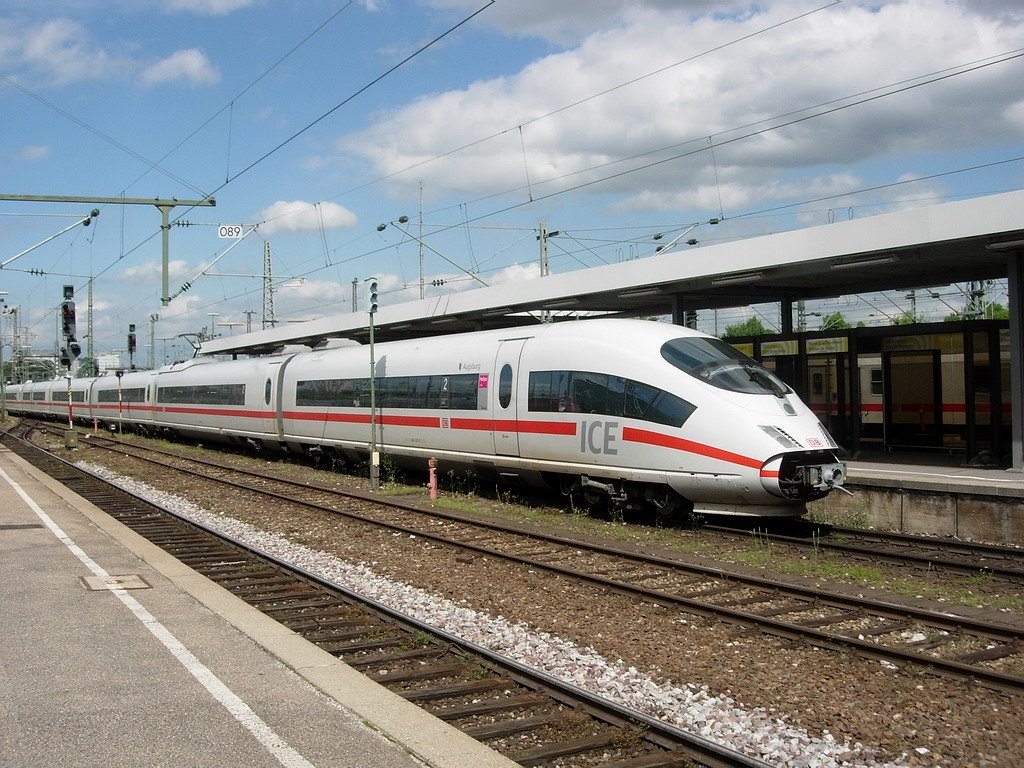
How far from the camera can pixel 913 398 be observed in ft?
57.9

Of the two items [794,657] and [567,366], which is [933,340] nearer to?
[567,366]

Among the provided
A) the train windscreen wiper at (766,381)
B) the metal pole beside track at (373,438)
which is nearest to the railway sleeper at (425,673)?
the train windscreen wiper at (766,381)

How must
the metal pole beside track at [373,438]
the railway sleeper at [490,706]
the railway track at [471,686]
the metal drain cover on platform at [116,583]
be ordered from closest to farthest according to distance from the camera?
the railway track at [471,686] → the railway sleeper at [490,706] → the metal drain cover on platform at [116,583] → the metal pole beside track at [373,438]

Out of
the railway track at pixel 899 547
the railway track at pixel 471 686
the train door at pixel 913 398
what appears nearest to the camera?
the railway track at pixel 471 686

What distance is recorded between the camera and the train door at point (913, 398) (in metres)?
16.9

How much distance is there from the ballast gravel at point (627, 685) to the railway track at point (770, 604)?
1.35m

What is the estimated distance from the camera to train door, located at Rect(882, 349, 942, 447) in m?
16.9

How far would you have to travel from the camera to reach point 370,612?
26.9 ft

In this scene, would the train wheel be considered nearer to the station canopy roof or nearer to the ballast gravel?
the ballast gravel

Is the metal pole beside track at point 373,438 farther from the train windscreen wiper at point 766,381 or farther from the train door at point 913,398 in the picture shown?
the train door at point 913,398

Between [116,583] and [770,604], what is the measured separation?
615cm

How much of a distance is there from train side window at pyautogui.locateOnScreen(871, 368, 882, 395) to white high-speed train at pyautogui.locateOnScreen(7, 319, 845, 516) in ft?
19.3

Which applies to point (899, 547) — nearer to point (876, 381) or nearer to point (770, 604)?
point (770, 604)

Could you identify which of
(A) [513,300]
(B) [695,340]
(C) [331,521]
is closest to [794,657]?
(B) [695,340]
